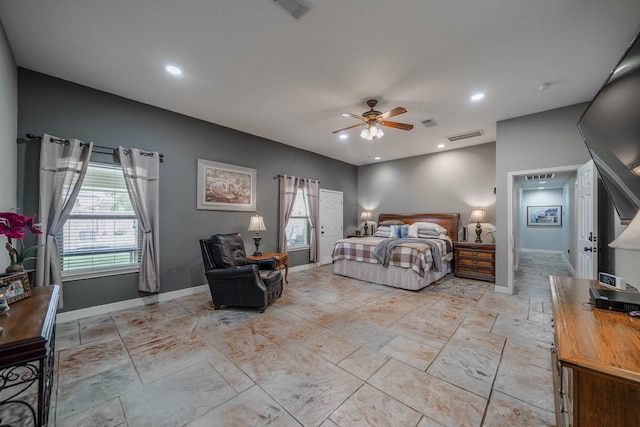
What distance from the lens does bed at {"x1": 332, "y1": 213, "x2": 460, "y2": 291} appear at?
430 cm

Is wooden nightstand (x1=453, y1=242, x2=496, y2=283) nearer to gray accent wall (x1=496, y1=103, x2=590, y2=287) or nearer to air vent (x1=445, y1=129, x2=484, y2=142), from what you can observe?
gray accent wall (x1=496, y1=103, x2=590, y2=287)

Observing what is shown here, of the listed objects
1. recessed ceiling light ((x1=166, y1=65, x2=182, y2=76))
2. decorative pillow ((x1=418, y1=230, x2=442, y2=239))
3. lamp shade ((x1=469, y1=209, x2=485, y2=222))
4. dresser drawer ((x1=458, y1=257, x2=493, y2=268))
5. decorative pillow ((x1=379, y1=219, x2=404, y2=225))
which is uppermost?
recessed ceiling light ((x1=166, y1=65, x2=182, y2=76))

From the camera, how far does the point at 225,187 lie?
4547mm

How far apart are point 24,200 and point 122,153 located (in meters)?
1.10

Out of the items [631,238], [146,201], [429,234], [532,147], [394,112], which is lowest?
[429,234]

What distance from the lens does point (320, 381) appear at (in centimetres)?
196

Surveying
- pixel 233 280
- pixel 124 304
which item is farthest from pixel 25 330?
pixel 124 304

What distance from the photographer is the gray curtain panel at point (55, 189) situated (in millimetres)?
2795

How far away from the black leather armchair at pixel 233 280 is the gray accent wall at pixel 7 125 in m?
1.86

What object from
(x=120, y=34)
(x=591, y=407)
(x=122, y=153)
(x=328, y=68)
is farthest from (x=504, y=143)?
(x=122, y=153)

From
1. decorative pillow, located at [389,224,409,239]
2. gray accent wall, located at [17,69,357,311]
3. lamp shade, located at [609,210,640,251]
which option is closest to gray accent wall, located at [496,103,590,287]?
decorative pillow, located at [389,224,409,239]

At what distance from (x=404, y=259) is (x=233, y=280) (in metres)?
2.84

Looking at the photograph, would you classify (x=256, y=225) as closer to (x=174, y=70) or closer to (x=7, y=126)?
(x=174, y=70)

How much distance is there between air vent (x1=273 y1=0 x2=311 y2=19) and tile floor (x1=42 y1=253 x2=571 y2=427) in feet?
9.77
